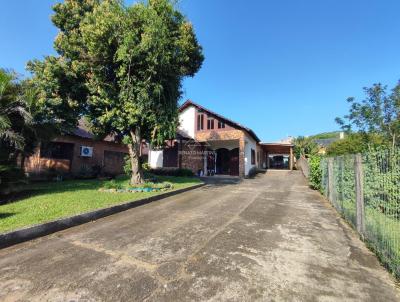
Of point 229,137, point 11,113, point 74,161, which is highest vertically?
point 229,137

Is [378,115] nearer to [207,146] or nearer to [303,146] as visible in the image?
[207,146]

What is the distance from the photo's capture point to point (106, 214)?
675 centimetres

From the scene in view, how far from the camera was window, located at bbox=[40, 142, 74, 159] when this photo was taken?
14.2m

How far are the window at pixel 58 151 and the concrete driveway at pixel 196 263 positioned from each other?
11.1 meters

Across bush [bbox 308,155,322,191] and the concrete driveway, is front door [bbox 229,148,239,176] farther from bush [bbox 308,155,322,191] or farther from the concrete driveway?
the concrete driveway

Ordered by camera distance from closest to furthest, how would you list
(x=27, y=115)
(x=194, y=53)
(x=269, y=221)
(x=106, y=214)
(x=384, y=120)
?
(x=269, y=221), (x=106, y=214), (x=27, y=115), (x=194, y=53), (x=384, y=120)

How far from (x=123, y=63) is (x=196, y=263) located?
883 centimetres

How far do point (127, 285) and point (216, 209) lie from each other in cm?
483

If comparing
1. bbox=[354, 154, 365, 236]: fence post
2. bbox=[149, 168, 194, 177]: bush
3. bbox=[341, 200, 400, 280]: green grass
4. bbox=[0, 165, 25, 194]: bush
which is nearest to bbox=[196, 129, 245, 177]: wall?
bbox=[149, 168, 194, 177]: bush

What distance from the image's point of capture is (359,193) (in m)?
5.07

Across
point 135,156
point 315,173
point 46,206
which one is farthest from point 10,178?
point 315,173

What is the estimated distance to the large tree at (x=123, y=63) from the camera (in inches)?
362

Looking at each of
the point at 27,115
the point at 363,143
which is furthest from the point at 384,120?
the point at 27,115

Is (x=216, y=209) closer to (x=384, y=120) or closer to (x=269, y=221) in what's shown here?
(x=269, y=221)
